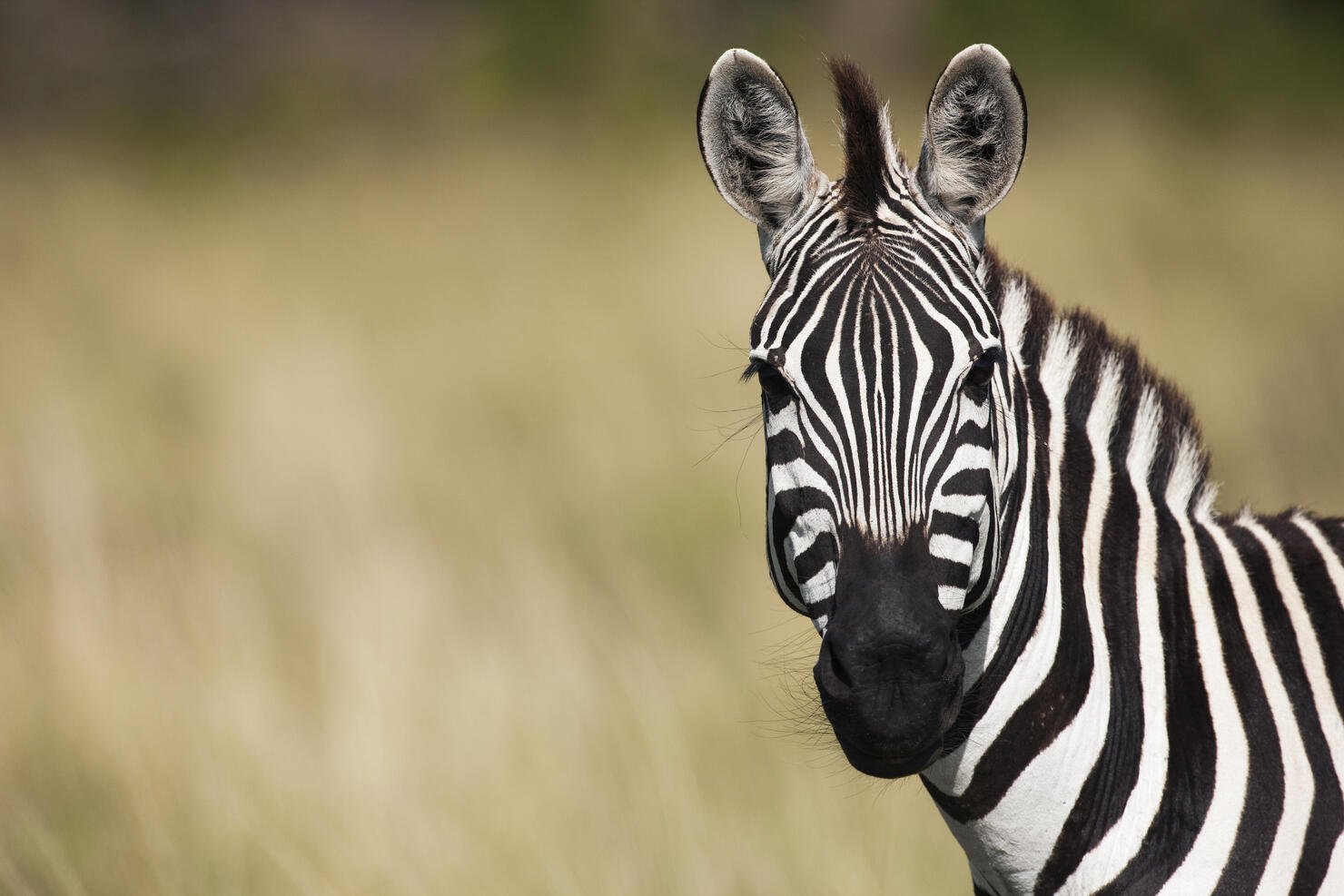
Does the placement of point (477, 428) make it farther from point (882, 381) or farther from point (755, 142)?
point (882, 381)

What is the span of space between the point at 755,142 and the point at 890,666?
1.45 metres

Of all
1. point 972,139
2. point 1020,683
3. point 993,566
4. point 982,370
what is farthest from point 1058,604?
point 972,139

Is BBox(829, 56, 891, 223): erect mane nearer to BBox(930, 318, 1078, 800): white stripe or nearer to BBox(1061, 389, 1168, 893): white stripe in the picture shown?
BBox(930, 318, 1078, 800): white stripe

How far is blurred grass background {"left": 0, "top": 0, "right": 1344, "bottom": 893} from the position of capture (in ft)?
17.8

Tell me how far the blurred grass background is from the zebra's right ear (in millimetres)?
1335

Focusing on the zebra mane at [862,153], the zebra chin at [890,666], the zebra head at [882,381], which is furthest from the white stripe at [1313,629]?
the zebra mane at [862,153]

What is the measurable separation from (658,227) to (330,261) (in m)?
4.00

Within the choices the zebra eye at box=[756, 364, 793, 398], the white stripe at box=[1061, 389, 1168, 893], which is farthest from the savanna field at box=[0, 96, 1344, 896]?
the white stripe at box=[1061, 389, 1168, 893]

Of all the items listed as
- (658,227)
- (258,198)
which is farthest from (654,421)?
(258,198)

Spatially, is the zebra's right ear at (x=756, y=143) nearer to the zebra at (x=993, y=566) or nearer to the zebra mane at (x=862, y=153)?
the zebra at (x=993, y=566)

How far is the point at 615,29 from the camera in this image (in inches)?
770

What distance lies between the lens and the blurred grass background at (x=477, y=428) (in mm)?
5434

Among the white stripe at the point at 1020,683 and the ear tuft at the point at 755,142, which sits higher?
the ear tuft at the point at 755,142

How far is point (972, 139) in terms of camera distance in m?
2.68
